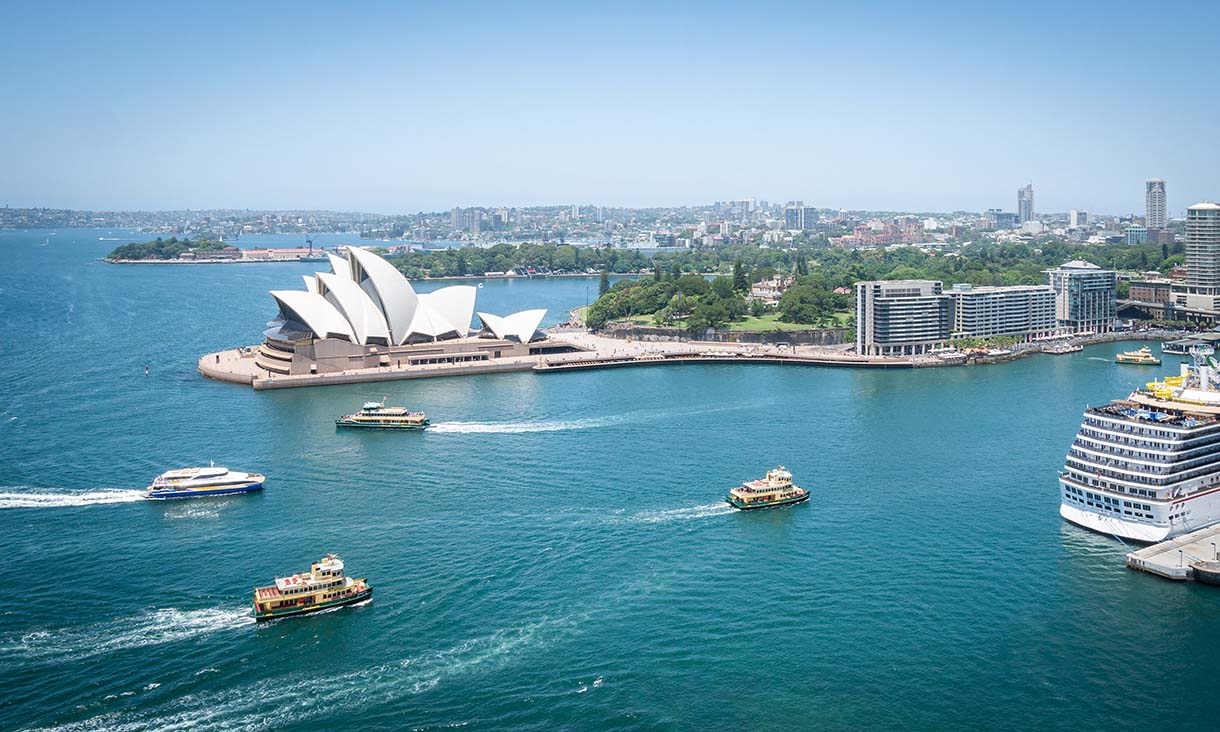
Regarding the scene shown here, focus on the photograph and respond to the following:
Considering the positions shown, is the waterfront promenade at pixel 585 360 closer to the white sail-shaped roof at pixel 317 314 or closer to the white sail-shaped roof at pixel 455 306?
the white sail-shaped roof at pixel 317 314

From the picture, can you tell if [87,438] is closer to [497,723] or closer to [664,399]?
[664,399]

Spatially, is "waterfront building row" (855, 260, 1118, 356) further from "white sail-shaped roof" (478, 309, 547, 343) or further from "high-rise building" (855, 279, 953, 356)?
"white sail-shaped roof" (478, 309, 547, 343)

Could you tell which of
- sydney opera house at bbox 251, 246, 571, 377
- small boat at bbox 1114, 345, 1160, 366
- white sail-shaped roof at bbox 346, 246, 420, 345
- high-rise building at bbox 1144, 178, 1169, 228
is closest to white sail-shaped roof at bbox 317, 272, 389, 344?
sydney opera house at bbox 251, 246, 571, 377

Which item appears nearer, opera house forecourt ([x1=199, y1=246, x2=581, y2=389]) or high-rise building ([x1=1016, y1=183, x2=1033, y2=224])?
opera house forecourt ([x1=199, y1=246, x2=581, y2=389])

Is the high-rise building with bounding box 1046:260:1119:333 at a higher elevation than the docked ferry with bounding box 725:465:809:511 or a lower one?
higher

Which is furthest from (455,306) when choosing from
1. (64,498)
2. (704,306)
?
(64,498)

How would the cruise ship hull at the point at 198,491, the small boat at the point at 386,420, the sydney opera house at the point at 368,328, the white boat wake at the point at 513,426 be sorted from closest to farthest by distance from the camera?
the cruise ship hull at the point at 198,491 < the white boat wake at the point at 513,426 < the small boat at the point at 386,420 < the sydney opera house at the point at 368,328

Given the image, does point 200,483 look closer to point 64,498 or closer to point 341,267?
point 64,498

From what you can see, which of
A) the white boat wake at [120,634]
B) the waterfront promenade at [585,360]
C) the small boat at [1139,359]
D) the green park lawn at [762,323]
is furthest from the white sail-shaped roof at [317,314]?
the small boat at [1139,359]
